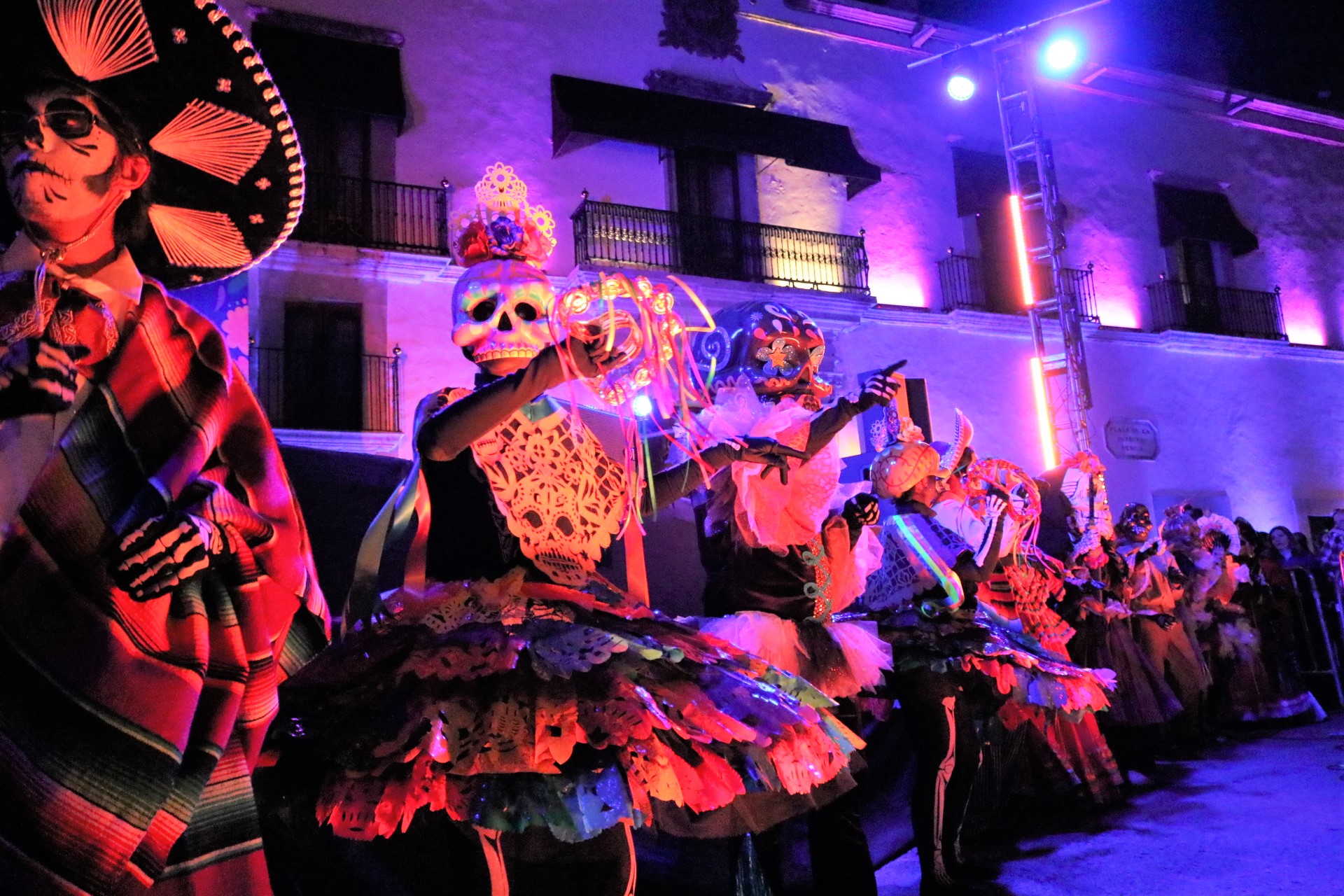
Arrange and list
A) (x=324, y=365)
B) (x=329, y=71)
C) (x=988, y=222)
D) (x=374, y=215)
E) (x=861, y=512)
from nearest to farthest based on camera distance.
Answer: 1. (x=861, y=512)
2. (x=329, y=71)
3. (x=324, y=365)
4. (x=374, y=215)
5. (x=988, y=222)

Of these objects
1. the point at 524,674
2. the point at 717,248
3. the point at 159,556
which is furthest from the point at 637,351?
the point at 717,248

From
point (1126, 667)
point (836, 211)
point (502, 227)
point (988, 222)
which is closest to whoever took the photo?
point (502, 227)

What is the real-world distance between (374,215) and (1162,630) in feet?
32.6

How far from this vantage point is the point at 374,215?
1295 centimetres

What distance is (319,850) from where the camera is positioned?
109 inches

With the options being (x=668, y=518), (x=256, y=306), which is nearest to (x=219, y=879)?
(x=668, y=518)

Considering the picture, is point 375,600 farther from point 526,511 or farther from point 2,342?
point 2,342

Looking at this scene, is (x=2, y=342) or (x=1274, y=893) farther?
(x=1274, y=893)

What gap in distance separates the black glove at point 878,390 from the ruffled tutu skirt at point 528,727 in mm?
1337

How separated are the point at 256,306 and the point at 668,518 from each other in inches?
305

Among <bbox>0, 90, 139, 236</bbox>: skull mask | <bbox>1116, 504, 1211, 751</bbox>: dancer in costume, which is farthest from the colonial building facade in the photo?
<bbox>0, 90, 139, 236</bbox>: skull mask

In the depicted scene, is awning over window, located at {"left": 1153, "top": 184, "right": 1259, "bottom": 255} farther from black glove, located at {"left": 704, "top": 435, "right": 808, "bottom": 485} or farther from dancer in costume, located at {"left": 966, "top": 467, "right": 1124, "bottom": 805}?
black glove, located at {"left": 704, "top": 435, "right": 808, "bottom": 485}

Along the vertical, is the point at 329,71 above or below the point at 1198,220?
above

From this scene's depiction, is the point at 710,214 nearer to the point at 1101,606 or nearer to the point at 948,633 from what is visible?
the point at 1101,606
